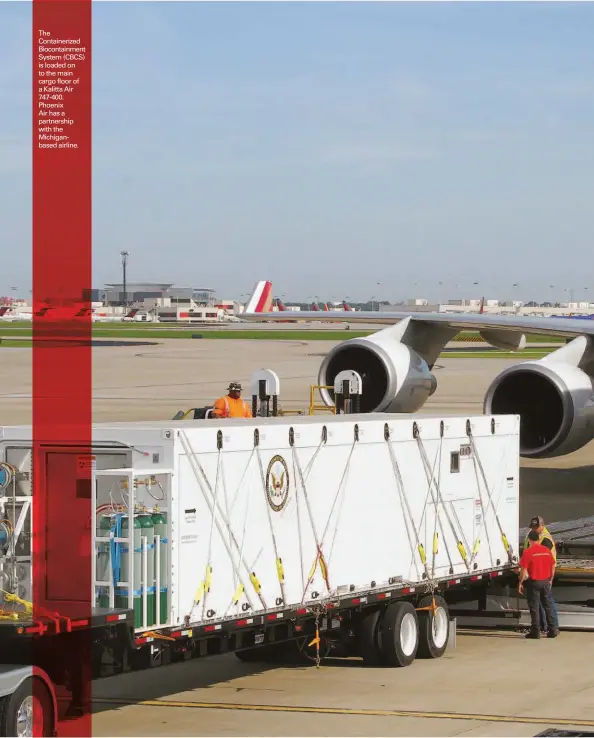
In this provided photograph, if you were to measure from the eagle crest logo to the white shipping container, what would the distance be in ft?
0.05

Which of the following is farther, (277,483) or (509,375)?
(509,375)

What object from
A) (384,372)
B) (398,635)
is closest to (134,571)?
(398,635)

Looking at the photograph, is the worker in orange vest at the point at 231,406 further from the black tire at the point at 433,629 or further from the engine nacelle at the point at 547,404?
the engine nacelle at the point at 547,404

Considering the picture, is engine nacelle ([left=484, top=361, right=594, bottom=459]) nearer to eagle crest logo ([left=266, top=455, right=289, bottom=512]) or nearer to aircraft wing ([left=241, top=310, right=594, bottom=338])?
aircraft wing ([left=241, top=310, right=594, bottom=338])

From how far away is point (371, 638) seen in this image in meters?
13.8

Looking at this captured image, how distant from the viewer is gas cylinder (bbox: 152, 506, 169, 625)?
11.3 metres

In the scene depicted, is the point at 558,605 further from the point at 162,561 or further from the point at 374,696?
the point at 162,561

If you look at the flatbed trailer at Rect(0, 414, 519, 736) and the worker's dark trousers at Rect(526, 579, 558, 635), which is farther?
the worker's dark trousers at Rect(526, 579, 558, 635)

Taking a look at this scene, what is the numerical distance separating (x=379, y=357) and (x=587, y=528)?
504 centimetres

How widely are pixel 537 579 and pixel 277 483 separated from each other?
3.98 meters

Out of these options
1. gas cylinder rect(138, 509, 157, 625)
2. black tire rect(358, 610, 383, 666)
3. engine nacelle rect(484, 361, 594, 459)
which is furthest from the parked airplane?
gas cylinder rect(138, 509, 157, 625)

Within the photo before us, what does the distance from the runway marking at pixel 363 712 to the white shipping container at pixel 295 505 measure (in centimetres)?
84

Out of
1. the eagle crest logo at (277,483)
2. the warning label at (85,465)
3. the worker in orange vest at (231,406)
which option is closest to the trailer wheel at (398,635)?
the eagle crest logo at (277,483)

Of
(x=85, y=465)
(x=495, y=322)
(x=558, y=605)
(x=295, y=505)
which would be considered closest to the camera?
(x=85, y=465)
